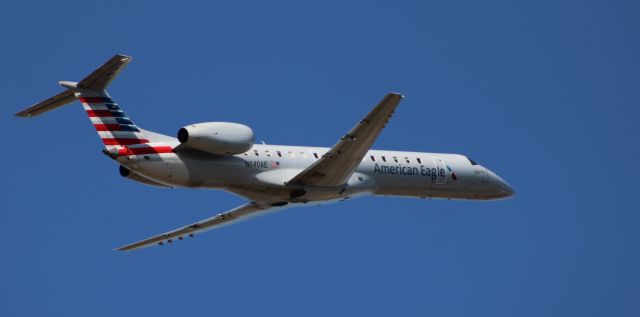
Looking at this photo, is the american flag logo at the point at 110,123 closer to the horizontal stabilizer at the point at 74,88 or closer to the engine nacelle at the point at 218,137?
the horizontal stabilizer at the point at 74,88

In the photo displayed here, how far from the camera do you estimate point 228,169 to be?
115ft

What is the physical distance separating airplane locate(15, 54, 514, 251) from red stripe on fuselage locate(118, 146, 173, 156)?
3 centimetres

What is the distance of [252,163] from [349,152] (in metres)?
2.94

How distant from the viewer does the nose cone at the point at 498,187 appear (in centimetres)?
4141

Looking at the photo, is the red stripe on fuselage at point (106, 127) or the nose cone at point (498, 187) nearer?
the red stripe on fuselage at point (106, 127)

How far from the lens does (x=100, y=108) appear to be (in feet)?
109

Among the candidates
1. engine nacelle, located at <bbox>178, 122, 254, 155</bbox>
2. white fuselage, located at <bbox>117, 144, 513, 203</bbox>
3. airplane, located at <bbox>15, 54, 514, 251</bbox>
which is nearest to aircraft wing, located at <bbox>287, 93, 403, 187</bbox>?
airplane, located at <bbox>15, 54, 514, 251</bbox>

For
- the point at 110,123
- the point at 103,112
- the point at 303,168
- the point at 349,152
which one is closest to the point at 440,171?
the point at 303,168

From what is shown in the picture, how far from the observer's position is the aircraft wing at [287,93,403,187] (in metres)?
33.8

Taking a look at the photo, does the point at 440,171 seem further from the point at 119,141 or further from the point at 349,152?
the point at 119,141

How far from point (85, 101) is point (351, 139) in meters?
7.62

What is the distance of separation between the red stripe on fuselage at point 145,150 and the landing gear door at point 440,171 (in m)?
10.0

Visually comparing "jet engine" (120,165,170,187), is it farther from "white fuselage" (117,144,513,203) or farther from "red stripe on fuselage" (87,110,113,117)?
"red stripe on fuselage" (87,110,113,117)

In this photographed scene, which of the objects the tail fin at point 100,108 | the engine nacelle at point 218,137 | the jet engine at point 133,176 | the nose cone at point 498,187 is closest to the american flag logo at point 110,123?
the tail fin at point 100,108
